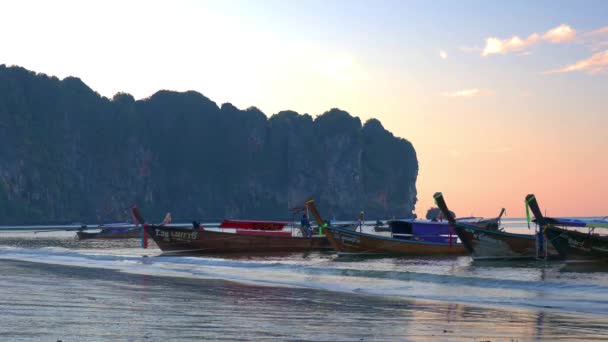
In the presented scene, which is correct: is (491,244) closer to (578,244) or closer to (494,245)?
(494,245)

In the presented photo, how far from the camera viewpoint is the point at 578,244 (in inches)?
1187

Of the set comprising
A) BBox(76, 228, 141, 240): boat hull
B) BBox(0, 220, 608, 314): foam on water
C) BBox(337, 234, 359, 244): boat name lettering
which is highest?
BBox(337, 234, 359, 244): boat name lettering

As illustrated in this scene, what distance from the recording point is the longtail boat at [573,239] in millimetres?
29703

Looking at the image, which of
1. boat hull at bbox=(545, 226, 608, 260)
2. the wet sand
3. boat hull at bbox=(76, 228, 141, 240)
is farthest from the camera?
boat hull at bbox=(76, 228, 141, 240)

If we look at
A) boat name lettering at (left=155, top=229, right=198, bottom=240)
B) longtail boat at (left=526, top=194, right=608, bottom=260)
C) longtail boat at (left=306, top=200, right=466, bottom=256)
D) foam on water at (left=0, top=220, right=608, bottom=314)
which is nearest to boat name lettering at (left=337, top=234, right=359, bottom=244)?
longtail boat at (left=306, top=200, right=466, bottom=256)

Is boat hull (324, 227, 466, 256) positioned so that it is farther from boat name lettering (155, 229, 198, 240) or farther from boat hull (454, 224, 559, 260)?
boat name lettering (155, 229, 198, 240)

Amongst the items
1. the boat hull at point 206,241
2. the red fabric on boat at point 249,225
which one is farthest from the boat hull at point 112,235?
the boat hull at point 206,241

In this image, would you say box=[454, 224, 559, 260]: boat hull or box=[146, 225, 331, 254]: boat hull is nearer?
box=[454, 224, 559, 260]: boat hull

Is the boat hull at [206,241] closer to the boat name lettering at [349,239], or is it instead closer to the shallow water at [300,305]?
the boat name lettering at [349,239]

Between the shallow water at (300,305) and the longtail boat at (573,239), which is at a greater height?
the longtail boat at (573,239)

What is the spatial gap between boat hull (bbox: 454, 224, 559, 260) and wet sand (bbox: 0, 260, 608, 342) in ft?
52.7

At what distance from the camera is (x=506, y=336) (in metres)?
10.5

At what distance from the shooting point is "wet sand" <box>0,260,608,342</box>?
1011 centimetres

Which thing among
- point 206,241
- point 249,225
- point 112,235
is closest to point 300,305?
point 206,241
